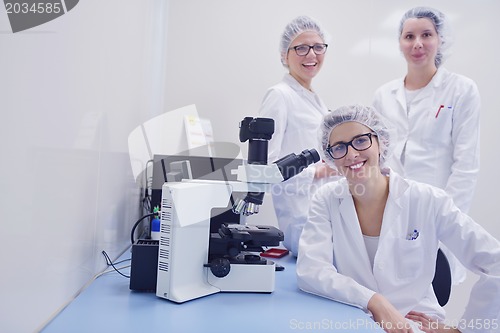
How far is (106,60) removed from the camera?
120 cm

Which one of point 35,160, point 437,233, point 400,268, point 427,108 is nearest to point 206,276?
point 35,160

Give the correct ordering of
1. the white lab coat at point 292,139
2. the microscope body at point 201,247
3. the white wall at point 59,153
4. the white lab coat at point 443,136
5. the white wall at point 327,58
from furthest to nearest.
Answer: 1. the white wall at point 327,58
2. the white lab coat at point 443,136
3. the white lab coat at point 292,139
4. the microscope body at point 201,247
5. the white wall at point 59,153

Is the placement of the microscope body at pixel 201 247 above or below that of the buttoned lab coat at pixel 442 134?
below

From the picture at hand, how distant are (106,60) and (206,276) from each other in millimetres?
741

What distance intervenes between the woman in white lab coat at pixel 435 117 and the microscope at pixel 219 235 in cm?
113

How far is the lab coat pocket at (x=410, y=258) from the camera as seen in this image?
1321mm

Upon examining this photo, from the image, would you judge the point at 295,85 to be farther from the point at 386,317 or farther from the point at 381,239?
the point at 386,317

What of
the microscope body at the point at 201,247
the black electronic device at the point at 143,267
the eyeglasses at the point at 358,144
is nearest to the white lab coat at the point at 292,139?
the eyeglasses at the point at 358,144

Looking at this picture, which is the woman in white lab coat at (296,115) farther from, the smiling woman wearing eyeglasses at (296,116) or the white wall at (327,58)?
the white wall at (327,58)

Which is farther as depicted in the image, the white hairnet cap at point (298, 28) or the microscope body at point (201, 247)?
the white hairnet cap at point (298, 28)

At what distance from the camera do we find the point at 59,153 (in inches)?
33.5

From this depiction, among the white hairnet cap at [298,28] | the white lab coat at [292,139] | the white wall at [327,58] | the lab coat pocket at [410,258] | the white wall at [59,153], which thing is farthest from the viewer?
the white wall at [327,58]

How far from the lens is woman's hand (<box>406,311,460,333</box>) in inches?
49.5

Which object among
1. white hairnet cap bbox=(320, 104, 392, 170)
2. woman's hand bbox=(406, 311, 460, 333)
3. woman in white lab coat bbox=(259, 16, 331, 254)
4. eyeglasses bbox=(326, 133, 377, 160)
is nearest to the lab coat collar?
woman in white lab coat bbox=(259, 16, 331, 254)
